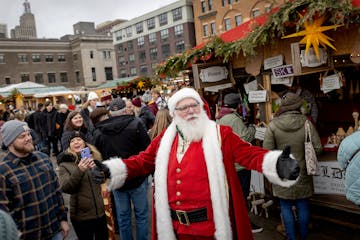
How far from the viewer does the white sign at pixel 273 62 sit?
480 centimetres

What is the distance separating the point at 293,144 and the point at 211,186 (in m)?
1.76

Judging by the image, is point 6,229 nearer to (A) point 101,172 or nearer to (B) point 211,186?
(A) point 101,172

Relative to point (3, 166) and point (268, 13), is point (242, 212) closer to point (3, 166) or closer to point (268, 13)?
point (3, 166)

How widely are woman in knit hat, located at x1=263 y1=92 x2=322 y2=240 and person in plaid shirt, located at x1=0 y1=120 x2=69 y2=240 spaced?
253 centimetres

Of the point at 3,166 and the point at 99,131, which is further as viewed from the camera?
the point at 99,131

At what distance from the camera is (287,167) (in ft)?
7.85

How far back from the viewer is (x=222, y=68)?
6148mm

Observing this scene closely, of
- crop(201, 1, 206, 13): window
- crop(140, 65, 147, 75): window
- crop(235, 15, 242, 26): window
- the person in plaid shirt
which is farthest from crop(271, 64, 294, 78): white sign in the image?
crop(140, 65, 147, 75): window

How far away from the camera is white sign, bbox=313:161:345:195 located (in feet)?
14.9

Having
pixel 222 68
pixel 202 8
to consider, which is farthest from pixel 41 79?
pixel 222 68

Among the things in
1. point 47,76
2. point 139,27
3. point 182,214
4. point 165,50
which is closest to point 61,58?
point 47,76

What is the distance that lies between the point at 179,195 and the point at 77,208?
1.45 meters

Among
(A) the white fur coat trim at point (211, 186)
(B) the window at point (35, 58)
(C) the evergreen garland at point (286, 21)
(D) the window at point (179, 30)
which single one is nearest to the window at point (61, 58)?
(B) the window at point (35, 58)

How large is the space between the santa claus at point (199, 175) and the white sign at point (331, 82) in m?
2.63
